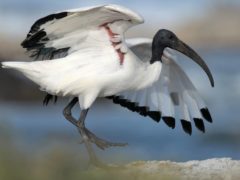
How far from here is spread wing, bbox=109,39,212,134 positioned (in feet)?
43.5

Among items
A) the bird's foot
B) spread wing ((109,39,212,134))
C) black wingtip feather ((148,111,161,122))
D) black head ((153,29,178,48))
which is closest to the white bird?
the bird's foot

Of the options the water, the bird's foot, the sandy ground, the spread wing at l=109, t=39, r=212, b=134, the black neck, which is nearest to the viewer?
the sandy ground

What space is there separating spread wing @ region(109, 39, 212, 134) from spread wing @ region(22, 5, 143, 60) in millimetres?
1600

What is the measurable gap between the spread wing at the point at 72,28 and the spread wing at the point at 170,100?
160 centimetres

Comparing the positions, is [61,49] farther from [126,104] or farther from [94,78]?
[126,104]

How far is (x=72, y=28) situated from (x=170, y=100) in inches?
90.4

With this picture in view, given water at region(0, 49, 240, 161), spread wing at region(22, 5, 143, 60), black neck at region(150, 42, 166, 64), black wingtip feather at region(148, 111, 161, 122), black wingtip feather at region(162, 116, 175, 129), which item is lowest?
water at region(0, 49, 240, 161)

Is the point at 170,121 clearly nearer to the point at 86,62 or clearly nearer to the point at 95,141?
the point at 95,141

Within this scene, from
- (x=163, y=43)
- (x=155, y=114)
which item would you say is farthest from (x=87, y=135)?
(x=155, y=114)

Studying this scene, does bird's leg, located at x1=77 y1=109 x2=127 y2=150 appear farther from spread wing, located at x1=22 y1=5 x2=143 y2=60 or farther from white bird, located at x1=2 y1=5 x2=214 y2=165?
spread wing, located at x1=22 y1=5 x2=143 y2=60

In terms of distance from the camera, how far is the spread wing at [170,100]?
13258mm

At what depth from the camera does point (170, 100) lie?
1336 centimetres

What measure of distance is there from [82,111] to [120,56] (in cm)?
65

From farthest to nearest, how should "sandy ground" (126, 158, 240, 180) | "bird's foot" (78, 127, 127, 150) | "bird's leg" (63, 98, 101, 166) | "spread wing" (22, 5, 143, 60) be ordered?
1. "bird's foot" (78, 127, 127, 150)
2. "bird's leg" (63, 98, 101, 166)
3. "spread wing" (22, 5, 143, 60)
4. "sandy ground" (126, 158, 240, 180)
